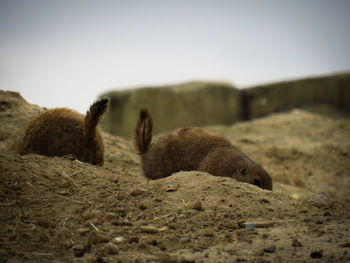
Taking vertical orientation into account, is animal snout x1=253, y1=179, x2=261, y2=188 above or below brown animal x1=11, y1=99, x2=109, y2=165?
below

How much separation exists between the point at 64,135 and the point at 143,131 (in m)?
1.15

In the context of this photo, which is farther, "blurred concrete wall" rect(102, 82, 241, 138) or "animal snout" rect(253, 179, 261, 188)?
"blurred concrete wall" rect(102, 82, 241, 138)

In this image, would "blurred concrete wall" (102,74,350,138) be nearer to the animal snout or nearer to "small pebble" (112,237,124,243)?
the animal snout

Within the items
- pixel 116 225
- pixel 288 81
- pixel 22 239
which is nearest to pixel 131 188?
pixel 116 225

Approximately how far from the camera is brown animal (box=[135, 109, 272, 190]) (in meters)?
4.08

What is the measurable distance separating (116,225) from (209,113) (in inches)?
318

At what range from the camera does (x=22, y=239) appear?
2104 mm

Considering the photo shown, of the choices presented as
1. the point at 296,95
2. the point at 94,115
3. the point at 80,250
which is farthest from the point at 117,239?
the point at 296,95

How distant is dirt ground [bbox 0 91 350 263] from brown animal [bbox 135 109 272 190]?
752 mm

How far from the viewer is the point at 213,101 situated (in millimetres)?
10359

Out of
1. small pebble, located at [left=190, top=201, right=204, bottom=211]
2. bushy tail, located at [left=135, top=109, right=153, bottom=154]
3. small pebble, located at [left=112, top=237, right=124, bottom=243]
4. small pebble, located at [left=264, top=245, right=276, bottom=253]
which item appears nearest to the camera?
small pebble, located at [left=264, top=245, right=276, bottom=253]

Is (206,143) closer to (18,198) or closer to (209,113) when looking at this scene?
(18,198)

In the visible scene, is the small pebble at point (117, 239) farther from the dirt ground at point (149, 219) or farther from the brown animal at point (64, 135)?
the brown animal at point (64, 135)

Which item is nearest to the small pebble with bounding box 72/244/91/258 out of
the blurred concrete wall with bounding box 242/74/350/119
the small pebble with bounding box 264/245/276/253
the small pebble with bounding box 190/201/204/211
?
the small pebble with bounding box 190/201/204/211
